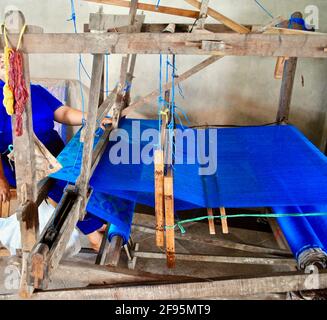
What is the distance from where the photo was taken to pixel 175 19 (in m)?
3.28

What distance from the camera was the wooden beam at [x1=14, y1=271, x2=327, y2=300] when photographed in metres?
1.21

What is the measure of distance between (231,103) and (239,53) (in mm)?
2474

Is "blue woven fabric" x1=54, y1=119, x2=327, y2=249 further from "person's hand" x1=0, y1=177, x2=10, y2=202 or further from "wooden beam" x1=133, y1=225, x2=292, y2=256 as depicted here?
"wooden beam" x1=133, y1=225, x2=292, y2=256

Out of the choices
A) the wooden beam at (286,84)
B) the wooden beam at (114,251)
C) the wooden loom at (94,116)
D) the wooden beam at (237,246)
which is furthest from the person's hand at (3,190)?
the wooden beam at (286,84)

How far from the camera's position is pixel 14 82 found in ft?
3.42

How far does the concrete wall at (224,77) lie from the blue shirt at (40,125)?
1.49m

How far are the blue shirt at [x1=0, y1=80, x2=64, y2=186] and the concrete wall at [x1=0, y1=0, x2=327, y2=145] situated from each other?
1.49m

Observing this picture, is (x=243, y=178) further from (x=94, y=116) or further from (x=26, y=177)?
(x=26, y=177)

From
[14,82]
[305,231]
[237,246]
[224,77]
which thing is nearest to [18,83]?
[14,82]

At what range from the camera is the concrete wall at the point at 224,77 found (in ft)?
A: 10.7

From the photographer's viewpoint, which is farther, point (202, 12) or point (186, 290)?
point (202, 12)

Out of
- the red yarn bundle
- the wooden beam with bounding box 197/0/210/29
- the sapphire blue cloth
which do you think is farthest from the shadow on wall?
the red yarn bundle

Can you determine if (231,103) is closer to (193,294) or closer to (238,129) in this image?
(238,129)

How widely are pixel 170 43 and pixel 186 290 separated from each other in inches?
33.1
